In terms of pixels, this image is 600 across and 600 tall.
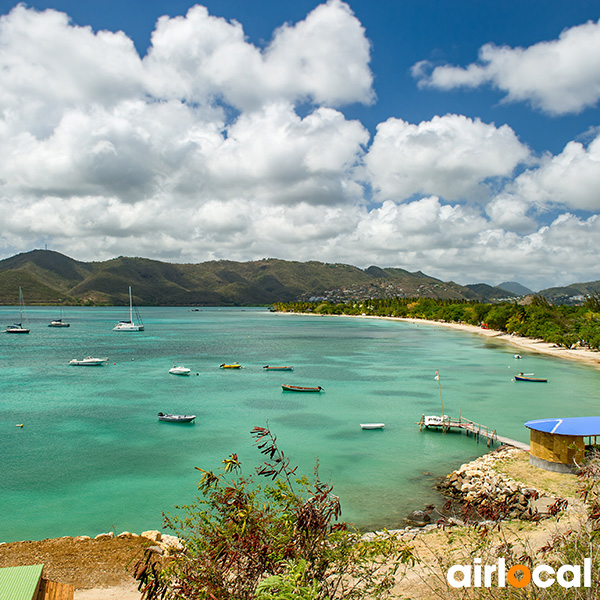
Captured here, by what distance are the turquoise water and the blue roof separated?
18.9ft

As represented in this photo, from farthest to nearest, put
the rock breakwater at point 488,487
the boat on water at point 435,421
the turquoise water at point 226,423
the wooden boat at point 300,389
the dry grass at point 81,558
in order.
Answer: the wooden boat at point 300,389 → the boat on water at point 435,421 → the turquoise water at point 226,423 → the rock breakwater at point 488,487 → the dry grass at point 81,558

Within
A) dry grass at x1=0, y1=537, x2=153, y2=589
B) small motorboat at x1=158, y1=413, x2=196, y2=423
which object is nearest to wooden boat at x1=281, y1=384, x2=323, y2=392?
small motorboat at x1=158, y1=413, x2=196, y2=423

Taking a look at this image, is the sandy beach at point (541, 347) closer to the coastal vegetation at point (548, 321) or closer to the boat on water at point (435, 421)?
the coastal vegetation at point (548, 321)

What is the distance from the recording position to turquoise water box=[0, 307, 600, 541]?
874 inches

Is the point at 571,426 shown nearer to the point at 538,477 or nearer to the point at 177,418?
the point at 538,477

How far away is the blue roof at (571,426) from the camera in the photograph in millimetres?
21453

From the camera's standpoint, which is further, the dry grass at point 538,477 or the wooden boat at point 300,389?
the wooden boat at point 300,389

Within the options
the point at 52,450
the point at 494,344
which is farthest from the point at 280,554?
the point at 494,344

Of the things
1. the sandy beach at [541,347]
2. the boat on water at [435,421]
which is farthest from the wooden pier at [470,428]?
the sandy beach at [541,347]

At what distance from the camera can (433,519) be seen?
19234mm

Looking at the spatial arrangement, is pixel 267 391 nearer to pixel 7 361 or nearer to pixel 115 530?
pixel 115 530

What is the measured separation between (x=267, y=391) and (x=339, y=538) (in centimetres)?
4199

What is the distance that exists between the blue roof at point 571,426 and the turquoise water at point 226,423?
577 cm

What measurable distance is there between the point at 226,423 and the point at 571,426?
24.0m
